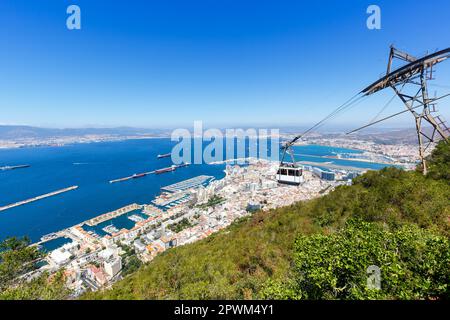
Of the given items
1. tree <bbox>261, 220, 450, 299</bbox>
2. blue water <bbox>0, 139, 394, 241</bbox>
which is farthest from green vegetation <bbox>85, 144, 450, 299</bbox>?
blue water <bbox>0, 139, 394, 241</bbox>

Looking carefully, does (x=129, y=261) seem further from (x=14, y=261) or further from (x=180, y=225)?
(x=14, y=261)

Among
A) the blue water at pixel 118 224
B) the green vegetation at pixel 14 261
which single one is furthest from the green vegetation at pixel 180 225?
the green vegetation at pixel 14 261

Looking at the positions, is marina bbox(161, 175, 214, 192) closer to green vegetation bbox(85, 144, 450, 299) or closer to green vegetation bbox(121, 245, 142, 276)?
green vegetation bbox(121, 245, 142, 276)

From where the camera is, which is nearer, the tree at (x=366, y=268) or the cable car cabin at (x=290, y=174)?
the tree at (x=366, y=268)

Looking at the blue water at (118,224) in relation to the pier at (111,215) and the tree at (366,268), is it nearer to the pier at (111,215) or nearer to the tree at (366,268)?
the pier at (111,215)

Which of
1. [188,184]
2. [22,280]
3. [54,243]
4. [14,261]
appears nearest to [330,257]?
[22,280]

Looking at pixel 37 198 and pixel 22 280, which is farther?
pixel 37 198
